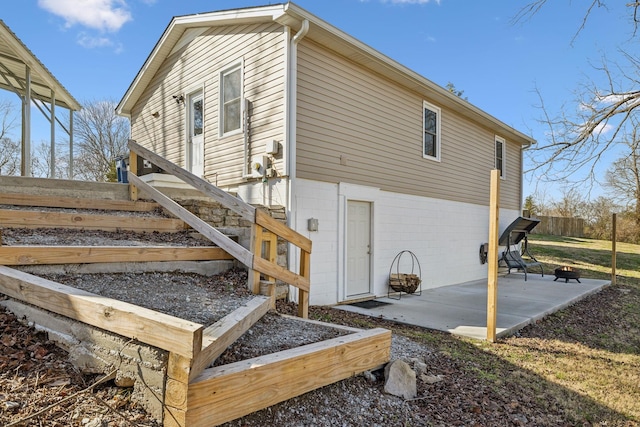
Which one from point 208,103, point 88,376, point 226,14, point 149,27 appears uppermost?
point 149,27

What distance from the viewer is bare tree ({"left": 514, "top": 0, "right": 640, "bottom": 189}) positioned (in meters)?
6.13

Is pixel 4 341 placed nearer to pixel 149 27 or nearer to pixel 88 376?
pixel 88 376

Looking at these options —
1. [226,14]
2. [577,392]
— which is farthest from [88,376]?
[226,14]

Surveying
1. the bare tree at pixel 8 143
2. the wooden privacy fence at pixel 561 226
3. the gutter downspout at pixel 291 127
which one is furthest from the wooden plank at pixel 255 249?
the wooden privacy fence at pixel 561 226

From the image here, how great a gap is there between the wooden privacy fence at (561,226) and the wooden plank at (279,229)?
2307cm

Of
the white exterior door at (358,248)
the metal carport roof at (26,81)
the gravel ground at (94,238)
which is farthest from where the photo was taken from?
the white exterior door at (358,248)

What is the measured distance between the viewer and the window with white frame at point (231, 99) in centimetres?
710

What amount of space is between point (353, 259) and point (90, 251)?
466 cm

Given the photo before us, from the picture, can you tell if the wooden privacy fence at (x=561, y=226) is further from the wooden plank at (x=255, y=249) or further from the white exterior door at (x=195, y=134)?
the wooden plank at (x=255, y=249)

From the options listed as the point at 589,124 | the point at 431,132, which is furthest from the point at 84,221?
the point at 589,124

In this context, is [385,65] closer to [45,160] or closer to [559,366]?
[559,366]

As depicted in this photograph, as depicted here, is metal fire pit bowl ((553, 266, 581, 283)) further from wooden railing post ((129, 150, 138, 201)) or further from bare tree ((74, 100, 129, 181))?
bare tree ((74, 100, 129, 181))

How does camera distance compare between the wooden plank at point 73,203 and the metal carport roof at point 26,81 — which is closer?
the wooden plank at point 73,203

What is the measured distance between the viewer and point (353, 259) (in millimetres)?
7062
